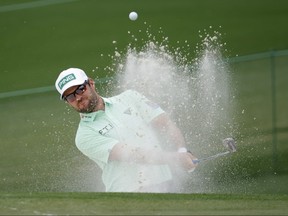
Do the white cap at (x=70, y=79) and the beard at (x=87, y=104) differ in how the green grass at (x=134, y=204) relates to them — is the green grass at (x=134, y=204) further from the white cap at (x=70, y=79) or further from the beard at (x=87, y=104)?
the white cap at (x=70, y=79)

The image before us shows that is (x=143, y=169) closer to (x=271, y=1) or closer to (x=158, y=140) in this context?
(x=158, y=140)

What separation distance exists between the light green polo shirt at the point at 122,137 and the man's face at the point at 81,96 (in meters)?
0.11

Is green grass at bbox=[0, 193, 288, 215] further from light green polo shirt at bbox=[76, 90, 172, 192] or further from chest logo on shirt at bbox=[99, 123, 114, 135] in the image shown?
chest logo on shirt at bbox=[99, 123, 114, 135]

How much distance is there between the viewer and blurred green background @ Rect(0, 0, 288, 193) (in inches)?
517

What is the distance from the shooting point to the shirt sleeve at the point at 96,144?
10625mm

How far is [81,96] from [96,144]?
1.53ft

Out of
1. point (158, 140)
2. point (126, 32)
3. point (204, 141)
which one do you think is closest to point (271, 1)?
point (126, 32)

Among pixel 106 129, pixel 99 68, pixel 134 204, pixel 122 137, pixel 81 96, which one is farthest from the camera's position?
pixel 99 68

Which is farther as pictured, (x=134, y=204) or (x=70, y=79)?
(x=70, y=79)

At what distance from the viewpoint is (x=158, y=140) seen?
11.0 metres

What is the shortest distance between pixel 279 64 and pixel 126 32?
417 cm

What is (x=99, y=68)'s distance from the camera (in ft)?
54.9

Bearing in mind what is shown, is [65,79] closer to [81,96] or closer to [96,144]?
[81,96]

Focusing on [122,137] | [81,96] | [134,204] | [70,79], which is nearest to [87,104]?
[81,96]
